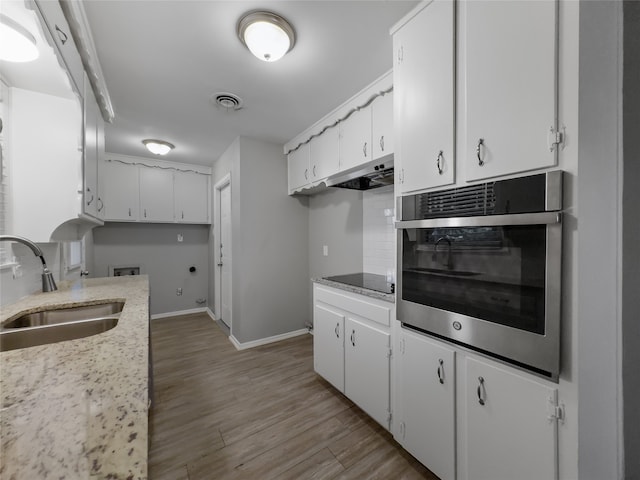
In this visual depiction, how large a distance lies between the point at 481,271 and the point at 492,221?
0.75ft

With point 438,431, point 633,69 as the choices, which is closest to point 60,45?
point 633,69

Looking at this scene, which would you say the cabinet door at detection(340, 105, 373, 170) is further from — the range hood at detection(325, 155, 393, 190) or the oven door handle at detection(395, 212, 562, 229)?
the oven door handle at detection(395, 212, 562, 229)

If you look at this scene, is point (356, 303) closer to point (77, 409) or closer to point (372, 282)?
point (372, 282)

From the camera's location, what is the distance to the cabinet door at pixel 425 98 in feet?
4.17

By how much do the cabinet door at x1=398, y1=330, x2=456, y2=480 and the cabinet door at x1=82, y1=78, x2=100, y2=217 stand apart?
2209 mm

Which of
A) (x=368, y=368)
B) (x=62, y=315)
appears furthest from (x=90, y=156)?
(x=368, y=368)

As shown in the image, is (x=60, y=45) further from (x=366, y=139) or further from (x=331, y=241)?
(x=331, y=241)

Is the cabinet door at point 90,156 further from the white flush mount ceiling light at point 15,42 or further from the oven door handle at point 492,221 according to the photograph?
the oven door handle at point 492,221

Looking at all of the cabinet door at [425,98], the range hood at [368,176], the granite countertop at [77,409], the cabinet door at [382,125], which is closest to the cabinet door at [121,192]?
the range hood at [368,176]

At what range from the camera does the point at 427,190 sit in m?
1.37

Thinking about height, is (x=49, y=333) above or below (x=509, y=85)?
below

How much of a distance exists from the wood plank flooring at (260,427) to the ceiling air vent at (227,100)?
248 centimetres

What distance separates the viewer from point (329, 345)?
2.16 meters

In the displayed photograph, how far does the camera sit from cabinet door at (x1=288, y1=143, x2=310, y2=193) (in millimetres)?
2957
